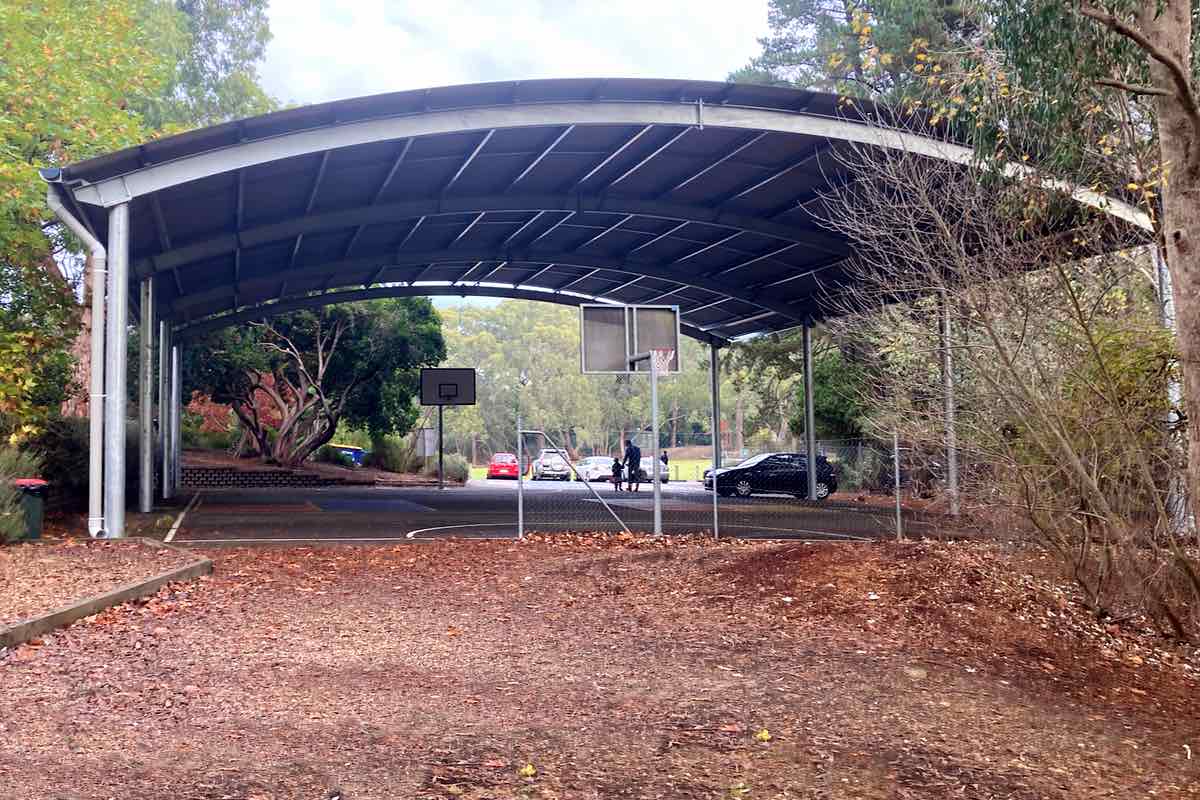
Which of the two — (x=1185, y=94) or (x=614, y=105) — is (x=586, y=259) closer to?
(x=614, y=105)

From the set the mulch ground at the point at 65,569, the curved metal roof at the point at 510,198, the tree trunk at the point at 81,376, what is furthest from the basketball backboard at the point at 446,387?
A: the mulch ground at the point at 65,569

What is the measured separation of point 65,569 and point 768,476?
71.4 ft

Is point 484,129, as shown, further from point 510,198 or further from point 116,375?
point 116,375

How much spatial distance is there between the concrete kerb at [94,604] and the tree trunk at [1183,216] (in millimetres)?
7975

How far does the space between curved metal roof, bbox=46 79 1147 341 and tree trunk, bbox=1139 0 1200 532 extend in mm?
4863

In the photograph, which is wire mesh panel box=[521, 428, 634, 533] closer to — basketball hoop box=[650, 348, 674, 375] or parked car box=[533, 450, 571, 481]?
basketball hoop box=[650, 348, 674, 375]

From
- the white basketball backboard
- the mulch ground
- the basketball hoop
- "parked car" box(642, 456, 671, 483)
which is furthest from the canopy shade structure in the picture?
"parked car" box(642, 456, 671, 483)

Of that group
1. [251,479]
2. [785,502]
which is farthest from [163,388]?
[785,502]

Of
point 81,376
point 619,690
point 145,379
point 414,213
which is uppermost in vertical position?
point 414,213

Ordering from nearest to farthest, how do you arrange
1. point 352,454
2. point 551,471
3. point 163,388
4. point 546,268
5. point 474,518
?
1. point 474,518
2. point 163,388
3. point 546,268
4. point 352,454
5. point 551,471

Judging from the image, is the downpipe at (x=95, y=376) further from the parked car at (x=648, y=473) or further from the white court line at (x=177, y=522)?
the parked car at (x=648, y=473)

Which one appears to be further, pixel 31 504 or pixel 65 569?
pixel 31 504

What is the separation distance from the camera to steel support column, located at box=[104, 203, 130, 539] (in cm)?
1286

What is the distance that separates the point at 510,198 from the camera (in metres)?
18.8
